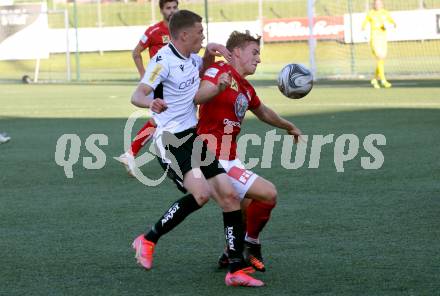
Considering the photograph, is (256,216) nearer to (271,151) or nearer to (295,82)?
(295,82)

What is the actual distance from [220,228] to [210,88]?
1939 mm

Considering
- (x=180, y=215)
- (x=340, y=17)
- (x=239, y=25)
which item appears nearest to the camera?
(x=180, y=215)

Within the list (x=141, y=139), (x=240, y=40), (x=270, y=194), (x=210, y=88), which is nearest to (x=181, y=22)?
(x=240, y=40)

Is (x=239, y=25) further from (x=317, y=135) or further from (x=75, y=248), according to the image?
(x=75, y=248)

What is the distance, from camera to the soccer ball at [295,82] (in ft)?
24.4

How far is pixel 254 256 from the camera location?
6.84 meters

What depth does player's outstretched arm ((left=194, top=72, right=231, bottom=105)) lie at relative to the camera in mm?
6480

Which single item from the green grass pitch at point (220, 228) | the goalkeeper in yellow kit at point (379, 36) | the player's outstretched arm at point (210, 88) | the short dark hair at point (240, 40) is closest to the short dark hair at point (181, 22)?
the short dark hair at point (240, 40)

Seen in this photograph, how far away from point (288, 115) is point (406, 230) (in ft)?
34.7

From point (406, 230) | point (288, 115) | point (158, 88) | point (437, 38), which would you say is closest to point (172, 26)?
point (158, 88)

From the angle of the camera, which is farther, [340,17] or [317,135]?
[340,17]

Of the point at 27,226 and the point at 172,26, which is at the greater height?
the point at 172,26

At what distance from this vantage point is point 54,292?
20.7ft

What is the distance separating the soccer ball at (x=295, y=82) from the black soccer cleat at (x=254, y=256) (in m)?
1.20
